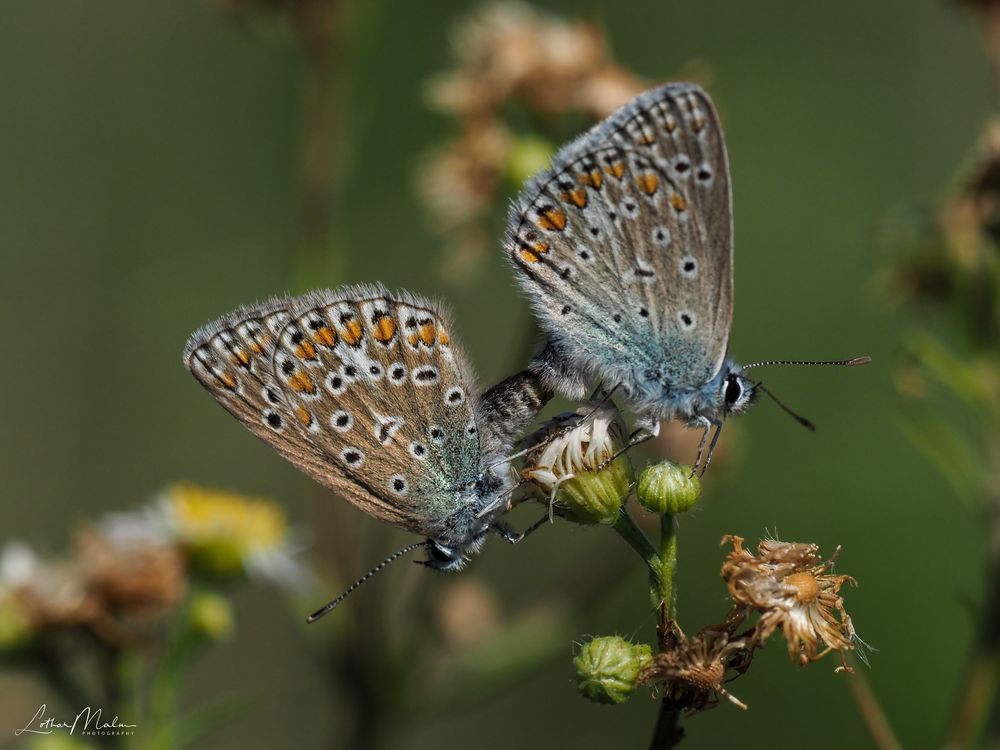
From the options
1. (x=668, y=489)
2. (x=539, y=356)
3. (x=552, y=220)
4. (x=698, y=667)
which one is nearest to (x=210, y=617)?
(x=539, y=356)

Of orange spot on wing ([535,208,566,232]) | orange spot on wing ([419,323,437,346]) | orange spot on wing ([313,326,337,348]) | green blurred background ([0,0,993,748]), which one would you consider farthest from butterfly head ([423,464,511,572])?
green blurred background ([0,0,993,748])

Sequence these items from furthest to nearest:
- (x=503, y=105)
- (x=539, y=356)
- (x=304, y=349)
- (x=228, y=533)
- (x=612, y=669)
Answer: (x=503, y=105) → (x=228, y=533) → (x=539, y=356) → (x=304, y=349) → (x=612, y=669)

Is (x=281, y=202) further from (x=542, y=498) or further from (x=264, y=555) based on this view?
(x=542, y=498)

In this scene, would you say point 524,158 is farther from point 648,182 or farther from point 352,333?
point 352,333

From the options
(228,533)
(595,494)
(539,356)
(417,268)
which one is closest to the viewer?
(595,494)

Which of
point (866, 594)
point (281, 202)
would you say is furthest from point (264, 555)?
point (281, 202)

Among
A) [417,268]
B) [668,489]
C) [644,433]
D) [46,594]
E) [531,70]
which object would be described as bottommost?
[417,268]
